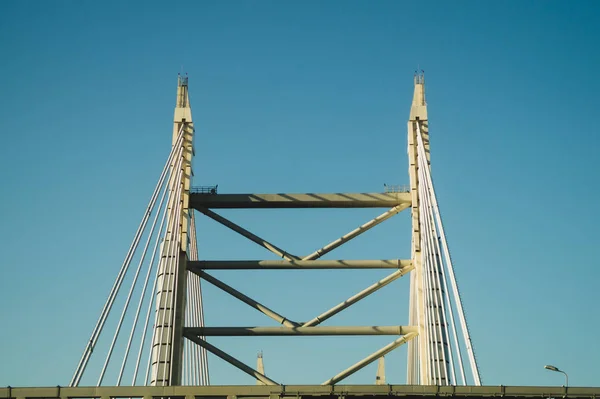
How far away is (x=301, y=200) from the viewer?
178ft

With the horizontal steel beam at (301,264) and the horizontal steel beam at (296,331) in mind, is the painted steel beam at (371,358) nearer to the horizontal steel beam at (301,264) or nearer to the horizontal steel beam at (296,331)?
the horizontal steel beam at (296,331)

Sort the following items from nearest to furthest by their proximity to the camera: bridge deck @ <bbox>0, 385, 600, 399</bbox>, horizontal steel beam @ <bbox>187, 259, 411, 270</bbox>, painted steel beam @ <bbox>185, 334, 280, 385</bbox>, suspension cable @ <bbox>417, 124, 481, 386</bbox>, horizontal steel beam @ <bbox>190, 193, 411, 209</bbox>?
bridge deck @ <bbox>0, 385, 600, 399</bbox> → suspension cable @ <bbox>417, 124, 481, 386</bbox> → painted steel beam @ <bbox>185, 334, 280, 385</bbox> → horizontal steel beam @ <bbox>187, 259, 411, 270</bbox> → horizontal steel beam @ <bbox>190, 193, 411, 209</bbox>

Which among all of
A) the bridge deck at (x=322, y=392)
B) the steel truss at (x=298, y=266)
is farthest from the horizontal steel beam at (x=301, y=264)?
the bridge deck at (x=322, y=392)

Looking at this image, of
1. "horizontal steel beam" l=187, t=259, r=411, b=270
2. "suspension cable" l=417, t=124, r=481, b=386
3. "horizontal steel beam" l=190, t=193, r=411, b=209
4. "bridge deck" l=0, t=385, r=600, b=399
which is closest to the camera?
"bridge deck" l=0, t=385, r=600, b=399

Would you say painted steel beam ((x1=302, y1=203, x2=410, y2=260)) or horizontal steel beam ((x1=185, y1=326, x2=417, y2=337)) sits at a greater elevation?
painted steel beam ((x1=302, y1=203, x2=410, y2=260))

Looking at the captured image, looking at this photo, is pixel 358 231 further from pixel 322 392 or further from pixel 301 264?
pixel 322 392

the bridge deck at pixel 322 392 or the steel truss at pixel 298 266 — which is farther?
the steel truss at pixel 298 266

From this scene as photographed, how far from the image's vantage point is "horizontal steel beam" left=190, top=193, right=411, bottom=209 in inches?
2136

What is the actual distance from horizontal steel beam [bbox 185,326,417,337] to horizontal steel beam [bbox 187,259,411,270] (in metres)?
3.33

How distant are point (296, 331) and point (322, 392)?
52.6 ft

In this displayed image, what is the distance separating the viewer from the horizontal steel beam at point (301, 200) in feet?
178

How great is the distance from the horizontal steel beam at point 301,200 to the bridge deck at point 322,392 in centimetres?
1931

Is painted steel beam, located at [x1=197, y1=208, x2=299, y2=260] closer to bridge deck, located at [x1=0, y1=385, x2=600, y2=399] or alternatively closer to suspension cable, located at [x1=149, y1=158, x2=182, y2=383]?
suspension cable, located at [x1=149, y1=158, x2=182, y2=383]

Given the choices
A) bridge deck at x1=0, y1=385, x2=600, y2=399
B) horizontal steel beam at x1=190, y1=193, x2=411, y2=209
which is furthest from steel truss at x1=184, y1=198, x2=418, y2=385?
bridge deck at x1=0, y1=385, x2=600, y2=399
